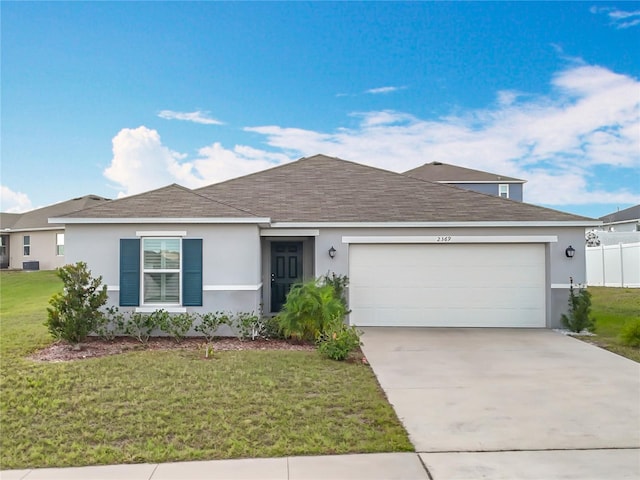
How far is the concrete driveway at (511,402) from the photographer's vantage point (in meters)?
4.57

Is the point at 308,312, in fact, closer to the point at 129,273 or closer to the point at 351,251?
the point at 351,251

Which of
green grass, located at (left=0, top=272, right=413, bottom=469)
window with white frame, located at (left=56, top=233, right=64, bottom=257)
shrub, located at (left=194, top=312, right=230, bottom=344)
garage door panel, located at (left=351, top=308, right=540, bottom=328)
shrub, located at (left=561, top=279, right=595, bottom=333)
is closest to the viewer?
green grass, located at (left=0, top=272, right=413, bottom=469)

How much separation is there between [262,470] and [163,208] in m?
8.08

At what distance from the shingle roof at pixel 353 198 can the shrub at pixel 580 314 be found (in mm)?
1972

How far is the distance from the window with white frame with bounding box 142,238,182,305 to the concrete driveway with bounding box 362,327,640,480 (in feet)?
15.1

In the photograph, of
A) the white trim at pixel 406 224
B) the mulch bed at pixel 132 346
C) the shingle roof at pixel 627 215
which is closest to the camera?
the mulch bed at pixel 132 346

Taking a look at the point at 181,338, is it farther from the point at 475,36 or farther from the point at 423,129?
the point at 423,129

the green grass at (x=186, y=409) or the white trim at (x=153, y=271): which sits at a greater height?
the white trim at (x=153, y=271)

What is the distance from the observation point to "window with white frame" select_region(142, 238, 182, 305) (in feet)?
35.7

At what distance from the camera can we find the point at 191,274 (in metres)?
10.8

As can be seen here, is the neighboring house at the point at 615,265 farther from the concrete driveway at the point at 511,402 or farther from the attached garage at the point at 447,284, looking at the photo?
the concrete driveway at the point at 511,402

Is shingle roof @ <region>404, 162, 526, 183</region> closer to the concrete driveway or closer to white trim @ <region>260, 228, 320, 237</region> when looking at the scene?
white trim @ <region>260, 228, 320, 237</region>

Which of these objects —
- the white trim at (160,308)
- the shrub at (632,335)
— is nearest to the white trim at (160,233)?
the white trim at (160,308)

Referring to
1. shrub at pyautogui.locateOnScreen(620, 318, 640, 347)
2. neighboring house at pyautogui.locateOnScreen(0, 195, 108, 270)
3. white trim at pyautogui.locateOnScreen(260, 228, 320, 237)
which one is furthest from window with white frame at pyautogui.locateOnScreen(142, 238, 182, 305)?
neighboring house at pyautogui.locateOnScreen(0, 195, 108, 270)
